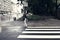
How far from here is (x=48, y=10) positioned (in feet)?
79.4

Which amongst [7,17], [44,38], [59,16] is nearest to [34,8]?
[59,16]

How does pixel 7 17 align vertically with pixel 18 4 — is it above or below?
below

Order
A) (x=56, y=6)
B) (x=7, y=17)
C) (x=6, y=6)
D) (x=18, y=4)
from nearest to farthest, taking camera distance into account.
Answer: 1. (x=7, y=17)
2. (x=6, y=6)
3. (x=18, y=4)
4. (x=56, y=6)

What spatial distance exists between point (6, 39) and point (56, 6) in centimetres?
1624

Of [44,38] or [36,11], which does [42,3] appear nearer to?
[36,11]

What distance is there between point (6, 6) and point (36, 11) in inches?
219

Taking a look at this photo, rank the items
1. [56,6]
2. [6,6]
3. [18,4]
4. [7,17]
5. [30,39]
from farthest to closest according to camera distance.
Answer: [56,6] < [18,4] < [6,6] < [7,17] < [30,39]

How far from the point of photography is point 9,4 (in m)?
20.8

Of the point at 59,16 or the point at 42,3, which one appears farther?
the point at 42,3

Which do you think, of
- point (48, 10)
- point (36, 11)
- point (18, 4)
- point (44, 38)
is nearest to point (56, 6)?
point (48, 10)

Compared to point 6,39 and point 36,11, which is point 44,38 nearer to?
point 6,39

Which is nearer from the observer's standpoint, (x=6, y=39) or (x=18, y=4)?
(x=6, y=39)

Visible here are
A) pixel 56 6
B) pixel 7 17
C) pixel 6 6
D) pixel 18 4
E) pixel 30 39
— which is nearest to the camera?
pixel 30 39

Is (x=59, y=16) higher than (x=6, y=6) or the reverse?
the reverse
